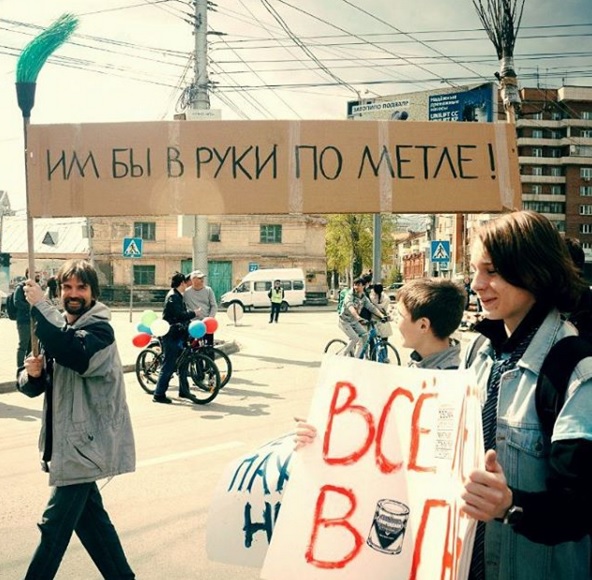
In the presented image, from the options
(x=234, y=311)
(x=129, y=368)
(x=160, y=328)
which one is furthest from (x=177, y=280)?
(x=234, y=311)

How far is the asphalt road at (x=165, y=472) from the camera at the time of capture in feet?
12.5

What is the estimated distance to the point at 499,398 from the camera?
66.8 inches

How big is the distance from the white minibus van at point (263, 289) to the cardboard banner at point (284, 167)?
3359 centimetres

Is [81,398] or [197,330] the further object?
[197,330]

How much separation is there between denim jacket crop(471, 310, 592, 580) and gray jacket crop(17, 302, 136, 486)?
6.57 ft

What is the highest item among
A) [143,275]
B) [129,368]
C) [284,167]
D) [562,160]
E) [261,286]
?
[562,160]

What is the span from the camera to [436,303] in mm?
2729

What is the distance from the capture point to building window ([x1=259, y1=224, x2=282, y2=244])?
46.7 m

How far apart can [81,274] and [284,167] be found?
1.17 meters

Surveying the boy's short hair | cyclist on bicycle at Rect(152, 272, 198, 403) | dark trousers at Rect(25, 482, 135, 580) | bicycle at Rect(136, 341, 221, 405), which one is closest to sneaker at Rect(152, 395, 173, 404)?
cyclist on bicycle at Rect(152, 272, 198, 403)

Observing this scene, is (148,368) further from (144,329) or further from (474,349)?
(474,349)

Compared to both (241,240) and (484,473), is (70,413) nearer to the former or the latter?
(484,473)

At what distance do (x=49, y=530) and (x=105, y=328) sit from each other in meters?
0.96

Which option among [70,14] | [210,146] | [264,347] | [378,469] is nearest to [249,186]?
[210,146]
